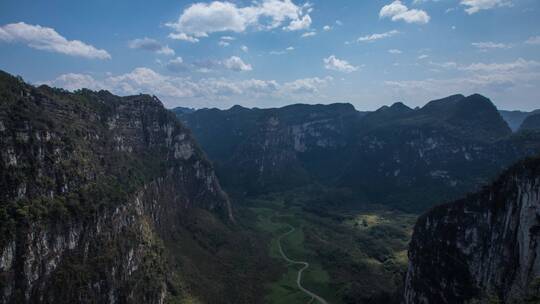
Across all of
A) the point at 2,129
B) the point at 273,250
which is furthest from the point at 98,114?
the point at 273,250

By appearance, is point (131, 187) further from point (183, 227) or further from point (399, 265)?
point (399, 265)

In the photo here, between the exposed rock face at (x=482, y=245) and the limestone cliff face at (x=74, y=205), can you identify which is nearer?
the exposed rock face at (x=482, y=245)

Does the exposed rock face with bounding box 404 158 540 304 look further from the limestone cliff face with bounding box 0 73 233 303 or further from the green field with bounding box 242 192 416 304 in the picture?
the limestone cliff face with bounding box 0 73 233 303

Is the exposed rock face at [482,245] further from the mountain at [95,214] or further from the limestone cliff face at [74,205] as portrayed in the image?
the limestone cliff face at [74,205]

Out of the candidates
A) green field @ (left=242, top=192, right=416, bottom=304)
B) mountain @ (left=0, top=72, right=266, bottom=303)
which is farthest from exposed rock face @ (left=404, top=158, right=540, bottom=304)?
mountain @ (left=0, top=72, right=266, bottom=303)

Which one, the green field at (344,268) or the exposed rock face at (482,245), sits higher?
the exposed rock face at (482,245)

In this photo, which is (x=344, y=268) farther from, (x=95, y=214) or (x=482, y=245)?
(x=95, y=214)

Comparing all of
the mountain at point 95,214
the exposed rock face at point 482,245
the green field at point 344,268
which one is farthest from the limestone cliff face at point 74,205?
the exposed rock face at point 482,245
